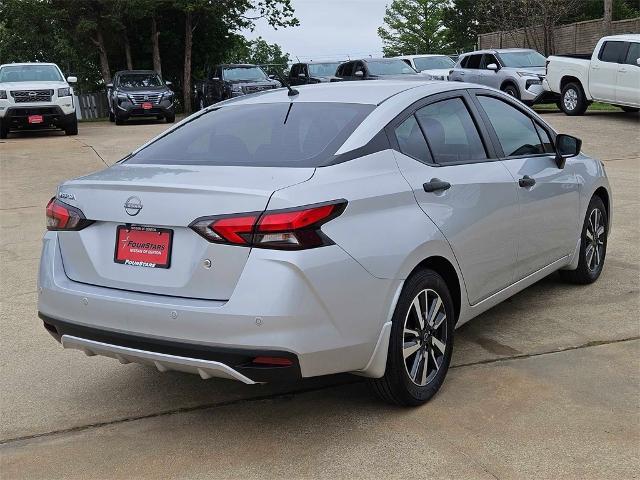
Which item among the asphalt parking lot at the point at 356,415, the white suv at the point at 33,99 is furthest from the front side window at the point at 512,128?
the white suv at the point at 33,99

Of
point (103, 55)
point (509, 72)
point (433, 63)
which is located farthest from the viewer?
point (103, 55)

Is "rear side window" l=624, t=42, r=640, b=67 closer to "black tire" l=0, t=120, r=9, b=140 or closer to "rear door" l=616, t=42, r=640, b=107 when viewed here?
"rear door" l=616, t=42, r=640, b=107

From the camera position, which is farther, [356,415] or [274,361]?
[356,415]

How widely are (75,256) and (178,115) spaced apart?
28.4 m

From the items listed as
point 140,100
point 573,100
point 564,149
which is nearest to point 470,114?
point 564,149

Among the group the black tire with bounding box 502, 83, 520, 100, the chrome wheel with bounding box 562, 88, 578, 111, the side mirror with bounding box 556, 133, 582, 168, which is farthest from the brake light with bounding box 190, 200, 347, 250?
the black tire with bounding box 502, 83, 520, 100

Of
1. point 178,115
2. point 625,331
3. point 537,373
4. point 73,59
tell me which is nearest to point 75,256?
point 537,373

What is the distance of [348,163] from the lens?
3717 mm

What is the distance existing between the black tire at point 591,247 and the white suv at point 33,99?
617 inches

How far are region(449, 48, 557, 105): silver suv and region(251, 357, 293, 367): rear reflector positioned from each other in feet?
59.4

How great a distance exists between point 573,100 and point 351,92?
1629 cm

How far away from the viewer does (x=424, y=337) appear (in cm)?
399

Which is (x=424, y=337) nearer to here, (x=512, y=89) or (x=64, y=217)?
(x=64, y=217)

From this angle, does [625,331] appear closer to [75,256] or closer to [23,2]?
[75,256]
